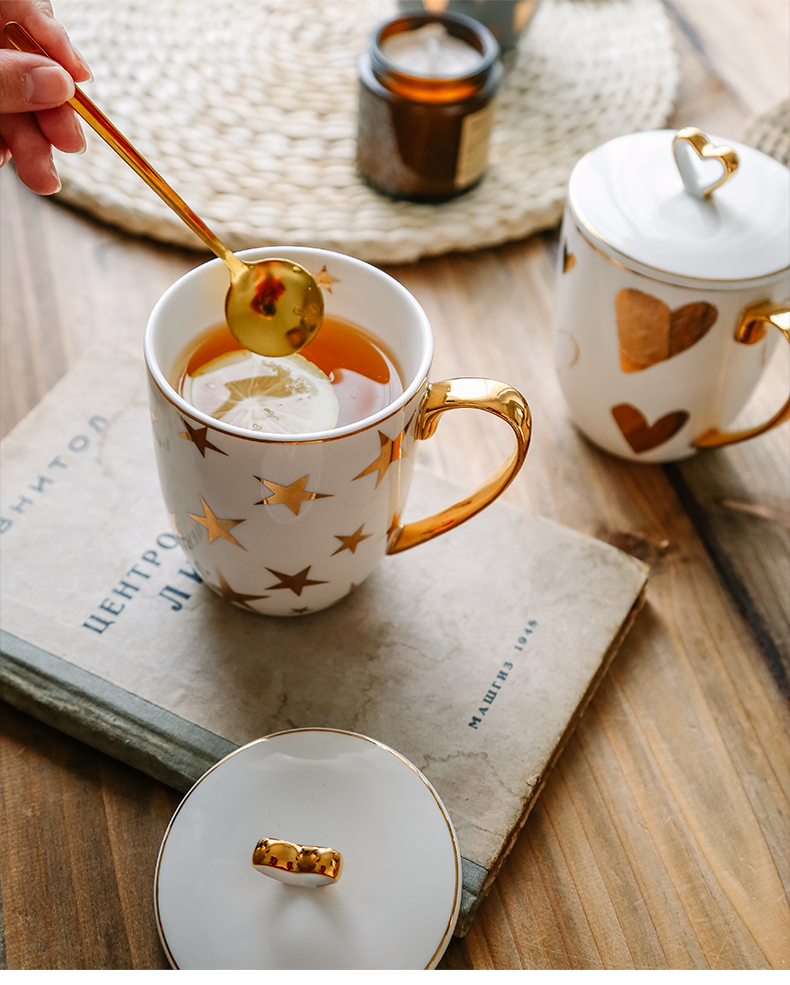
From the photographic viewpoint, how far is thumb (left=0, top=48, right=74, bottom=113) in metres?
0.47

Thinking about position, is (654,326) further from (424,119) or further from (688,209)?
(424,119)

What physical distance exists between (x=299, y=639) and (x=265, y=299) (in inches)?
8.0

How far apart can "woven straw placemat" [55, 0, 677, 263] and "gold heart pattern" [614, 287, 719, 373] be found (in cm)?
26

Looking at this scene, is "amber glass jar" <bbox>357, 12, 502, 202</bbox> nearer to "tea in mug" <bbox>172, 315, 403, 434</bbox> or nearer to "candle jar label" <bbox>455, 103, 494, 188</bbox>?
"candle jar label" <bbox>455, 103, 494, 188</bbox>

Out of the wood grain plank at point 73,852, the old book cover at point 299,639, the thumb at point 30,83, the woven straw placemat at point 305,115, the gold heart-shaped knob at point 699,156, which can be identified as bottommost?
the wood grain plank at point 73,852

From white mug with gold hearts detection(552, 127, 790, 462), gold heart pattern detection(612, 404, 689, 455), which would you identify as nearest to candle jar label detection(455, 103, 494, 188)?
white mug with gold hearts detection(552, 127, 790, 462)

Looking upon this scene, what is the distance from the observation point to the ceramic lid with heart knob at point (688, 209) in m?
0.55

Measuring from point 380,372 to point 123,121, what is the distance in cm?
50

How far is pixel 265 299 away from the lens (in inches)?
19.1

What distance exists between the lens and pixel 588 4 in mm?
1036

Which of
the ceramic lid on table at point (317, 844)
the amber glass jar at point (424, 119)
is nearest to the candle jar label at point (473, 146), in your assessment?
the amber glass jar at point (424, 119)

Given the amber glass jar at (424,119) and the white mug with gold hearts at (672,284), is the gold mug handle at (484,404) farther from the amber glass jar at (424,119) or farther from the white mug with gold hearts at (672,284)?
the amber glass jar at (424,119)
